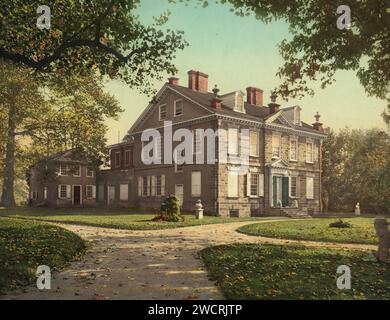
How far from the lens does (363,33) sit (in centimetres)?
1210

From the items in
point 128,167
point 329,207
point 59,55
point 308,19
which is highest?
point 308,19

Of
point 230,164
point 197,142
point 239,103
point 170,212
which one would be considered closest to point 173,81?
point 239,103

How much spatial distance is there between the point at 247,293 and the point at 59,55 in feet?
33.9

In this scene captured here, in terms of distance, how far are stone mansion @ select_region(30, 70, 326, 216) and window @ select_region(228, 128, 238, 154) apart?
0.08 meters

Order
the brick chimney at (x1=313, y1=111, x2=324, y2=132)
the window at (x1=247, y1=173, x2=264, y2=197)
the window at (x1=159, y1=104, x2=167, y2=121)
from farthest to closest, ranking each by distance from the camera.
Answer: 1. the brick chimney at (x1=313, y1=111, x2=324, y2=132)
2. the window at (x1=159, y1=104, x2=167, y2=121)
3. the window at (x1=247, y1=173, x2=264, y2=197)

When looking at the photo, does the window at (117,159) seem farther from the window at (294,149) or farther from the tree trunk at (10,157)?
the window at (294,149)

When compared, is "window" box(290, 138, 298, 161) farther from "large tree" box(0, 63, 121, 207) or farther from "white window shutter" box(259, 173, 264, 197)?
"large tree" box(0, 63, 121, 207)

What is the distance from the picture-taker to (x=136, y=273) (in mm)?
8828

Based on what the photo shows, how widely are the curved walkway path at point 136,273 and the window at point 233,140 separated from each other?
16443 millimetres

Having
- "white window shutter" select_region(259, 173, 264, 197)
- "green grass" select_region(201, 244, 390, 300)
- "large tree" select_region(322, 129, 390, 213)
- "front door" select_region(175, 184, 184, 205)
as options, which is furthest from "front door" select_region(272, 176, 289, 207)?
"green grass" select_region(201, 244, 390, 300)

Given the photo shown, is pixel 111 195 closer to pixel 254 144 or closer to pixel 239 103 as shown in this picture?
pixel 254 144

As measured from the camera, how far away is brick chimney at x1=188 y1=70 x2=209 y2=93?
34.7 meters

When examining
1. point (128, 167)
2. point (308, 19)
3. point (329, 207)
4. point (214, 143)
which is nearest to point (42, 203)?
point (128, 167)
